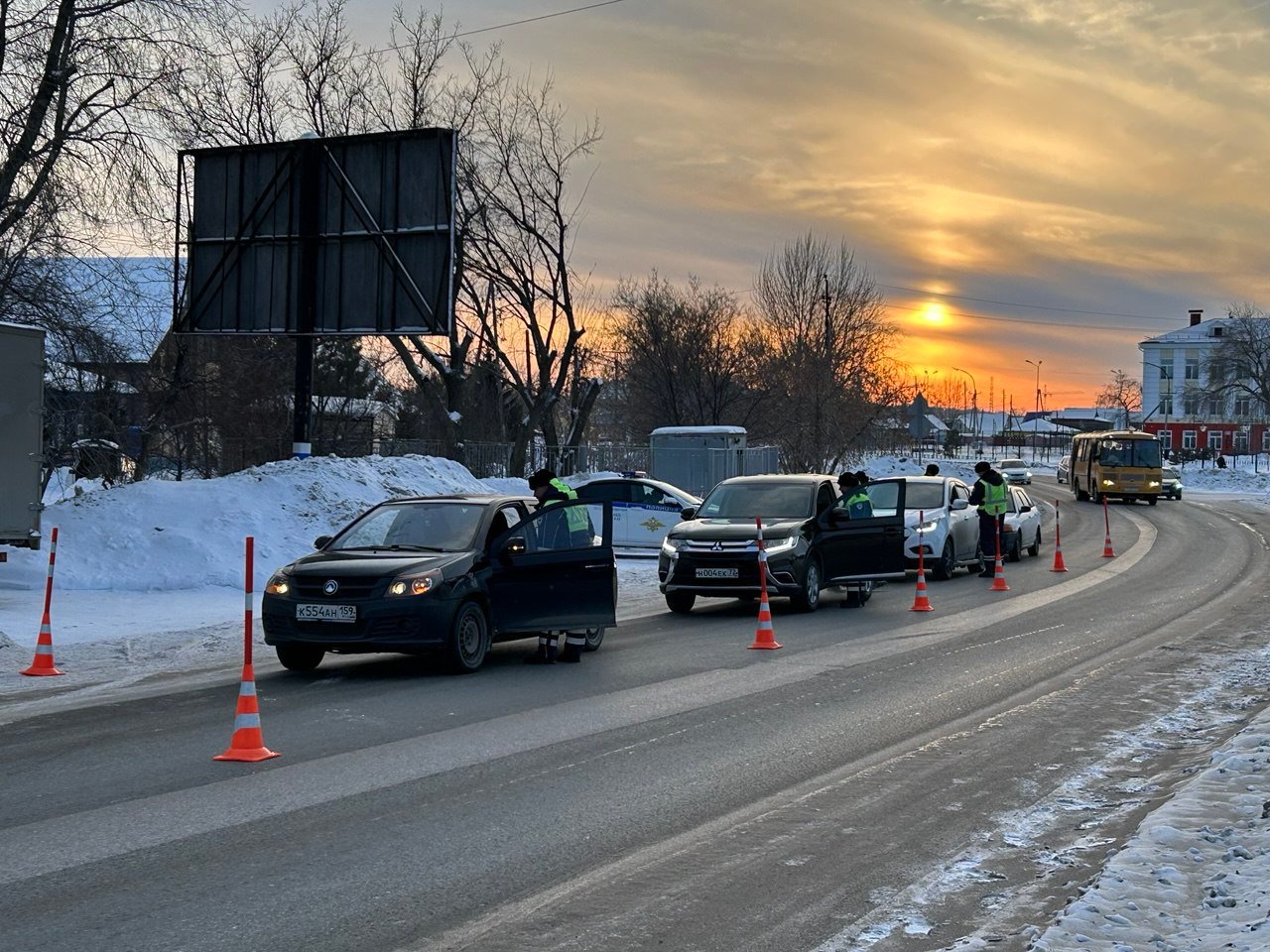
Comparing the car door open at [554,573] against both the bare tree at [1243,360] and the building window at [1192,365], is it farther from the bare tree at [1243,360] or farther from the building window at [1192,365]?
→ the building window at [1192,365]

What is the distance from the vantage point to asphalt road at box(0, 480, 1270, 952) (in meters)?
5.34

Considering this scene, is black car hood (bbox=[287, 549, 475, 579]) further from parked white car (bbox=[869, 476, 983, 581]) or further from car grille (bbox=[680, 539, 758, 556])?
parked white car (bbox=[869, 476, 983, 581])

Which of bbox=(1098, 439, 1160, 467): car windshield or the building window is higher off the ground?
the building window

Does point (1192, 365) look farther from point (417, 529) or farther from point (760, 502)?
point (417, 529)

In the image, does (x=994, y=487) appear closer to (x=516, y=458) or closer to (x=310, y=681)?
(x=310, y=681)

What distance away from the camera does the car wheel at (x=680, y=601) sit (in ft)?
58.6

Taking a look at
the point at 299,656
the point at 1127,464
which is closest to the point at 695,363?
the point at 1127,464

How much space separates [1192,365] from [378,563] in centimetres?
14156

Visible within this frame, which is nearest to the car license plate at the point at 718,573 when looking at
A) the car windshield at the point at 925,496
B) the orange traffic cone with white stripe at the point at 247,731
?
the car windshield at the point at 925,496

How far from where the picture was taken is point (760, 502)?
61.2ft

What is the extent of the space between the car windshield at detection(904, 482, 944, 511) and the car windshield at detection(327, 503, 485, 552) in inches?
499

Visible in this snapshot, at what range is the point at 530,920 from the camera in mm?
5289

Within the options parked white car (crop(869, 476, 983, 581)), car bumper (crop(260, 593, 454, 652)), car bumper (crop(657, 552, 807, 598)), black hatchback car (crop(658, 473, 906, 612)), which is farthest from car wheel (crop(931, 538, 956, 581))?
car bumper (crop(260, 593, 454, 652))

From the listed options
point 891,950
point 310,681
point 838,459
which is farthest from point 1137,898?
point 838,459
